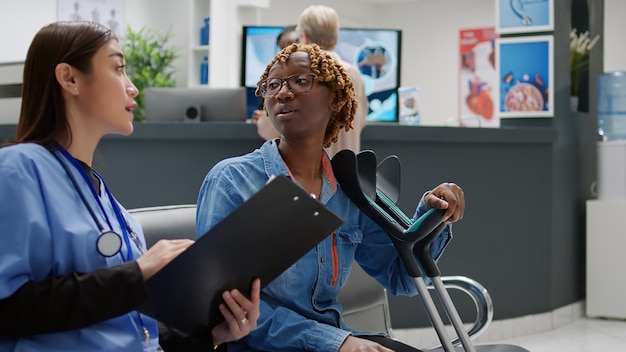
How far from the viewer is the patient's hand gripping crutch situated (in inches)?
57.7

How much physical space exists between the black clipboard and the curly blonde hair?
1.71 feet

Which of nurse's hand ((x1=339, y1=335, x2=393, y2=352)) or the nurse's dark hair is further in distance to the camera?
nurse's hand ((x1=339, y1=335, x2=393, y2=352))

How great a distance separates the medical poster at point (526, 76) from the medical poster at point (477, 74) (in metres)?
4.63

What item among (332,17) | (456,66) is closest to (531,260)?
(332,17)

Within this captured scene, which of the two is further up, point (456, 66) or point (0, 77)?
point (456, 66)

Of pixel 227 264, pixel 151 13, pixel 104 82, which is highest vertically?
pixel 151 13

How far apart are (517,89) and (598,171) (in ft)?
2.78

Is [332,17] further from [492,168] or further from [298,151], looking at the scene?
[298,151]

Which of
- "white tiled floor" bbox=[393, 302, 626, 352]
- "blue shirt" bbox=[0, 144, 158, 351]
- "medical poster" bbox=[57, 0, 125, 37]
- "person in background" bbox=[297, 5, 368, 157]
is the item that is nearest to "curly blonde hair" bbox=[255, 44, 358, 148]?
"blue shirt" bbox=[0, 144, 158, 351]

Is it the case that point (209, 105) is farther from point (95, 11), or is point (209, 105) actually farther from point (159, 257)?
point (95, 11)

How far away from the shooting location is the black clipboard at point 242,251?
1058 mm

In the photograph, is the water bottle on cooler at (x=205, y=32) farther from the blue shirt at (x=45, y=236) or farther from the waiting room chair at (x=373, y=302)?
the blue shirt at (x=45, y=236)

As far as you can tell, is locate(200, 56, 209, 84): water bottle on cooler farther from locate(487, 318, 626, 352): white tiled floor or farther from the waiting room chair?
the waiting room chair

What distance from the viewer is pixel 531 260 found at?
169 inches
